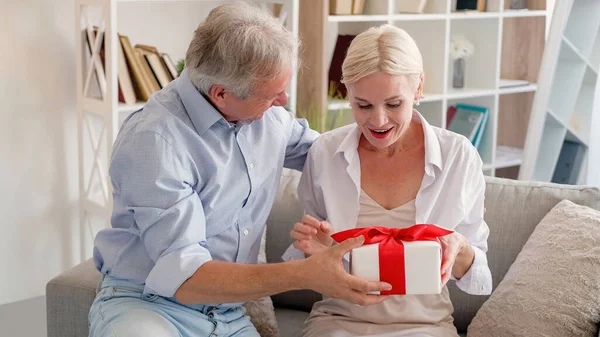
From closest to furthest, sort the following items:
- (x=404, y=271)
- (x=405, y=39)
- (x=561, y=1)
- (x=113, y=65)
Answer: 1. (x=404, y=271)
2. (x=405, y=39)
3. (x=113, y=65)
4. (x=561, y=1)

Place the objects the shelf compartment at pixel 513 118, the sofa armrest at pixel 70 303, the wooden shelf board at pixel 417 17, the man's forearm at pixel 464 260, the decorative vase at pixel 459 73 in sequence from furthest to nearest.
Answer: the shelf compartment at pixel 513 118 < the decorative vase at pixel 459 73 < the wooden shelf board at pixel 417 17 < the sofa armrest at pixel 70 303 < the man's forearm at pixel 464 260

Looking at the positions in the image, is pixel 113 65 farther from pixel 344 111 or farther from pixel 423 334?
pixel 423 334

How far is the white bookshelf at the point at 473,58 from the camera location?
4.17 m

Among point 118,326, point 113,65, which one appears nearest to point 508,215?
point 118,326

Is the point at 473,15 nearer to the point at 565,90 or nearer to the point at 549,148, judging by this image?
the point at 565,90

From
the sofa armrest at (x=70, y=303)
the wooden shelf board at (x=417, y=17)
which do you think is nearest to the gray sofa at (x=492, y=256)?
the sofa armrest at (x=70, y=303)

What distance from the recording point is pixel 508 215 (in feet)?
8.76

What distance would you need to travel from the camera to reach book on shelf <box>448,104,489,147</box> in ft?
16.1

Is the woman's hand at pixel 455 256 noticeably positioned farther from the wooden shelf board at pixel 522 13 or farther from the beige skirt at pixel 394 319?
the wooden shelf board at pixel 522 13

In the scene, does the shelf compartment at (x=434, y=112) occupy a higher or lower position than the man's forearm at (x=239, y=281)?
lower

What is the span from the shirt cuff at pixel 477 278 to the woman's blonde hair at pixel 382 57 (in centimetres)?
46

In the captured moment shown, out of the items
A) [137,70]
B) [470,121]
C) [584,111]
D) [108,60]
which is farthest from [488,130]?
[108,60]

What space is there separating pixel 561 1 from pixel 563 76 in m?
0.37

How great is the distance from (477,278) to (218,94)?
0.77m
